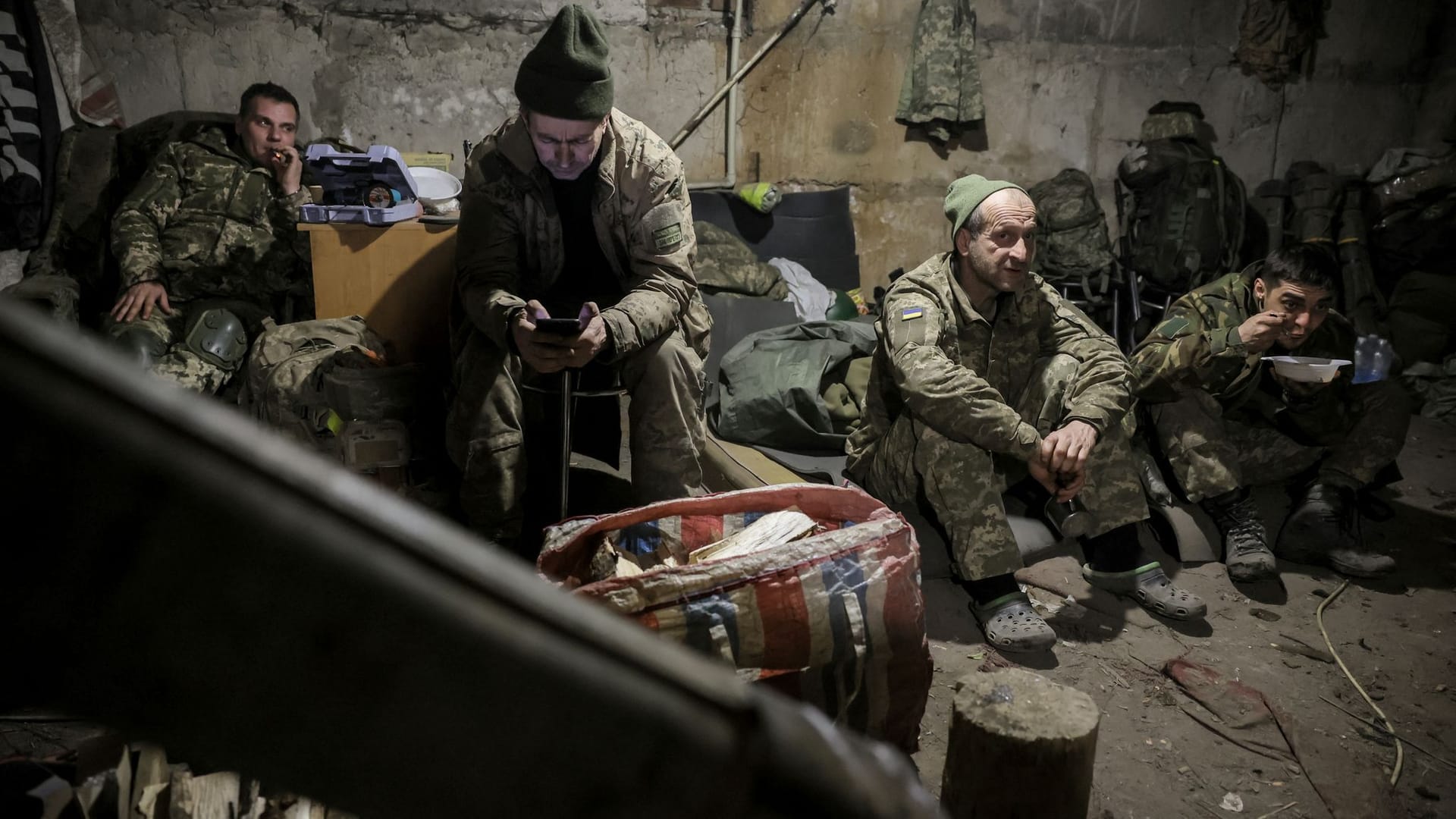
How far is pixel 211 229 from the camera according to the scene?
353 cm

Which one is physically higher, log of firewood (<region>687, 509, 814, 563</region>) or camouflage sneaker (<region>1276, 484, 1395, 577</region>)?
log of firewood (<region>687, 509, 814, 563</region>)

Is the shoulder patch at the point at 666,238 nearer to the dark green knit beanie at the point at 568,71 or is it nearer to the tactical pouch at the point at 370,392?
the dark green knit beanie at the point at 568,71

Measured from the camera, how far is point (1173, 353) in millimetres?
3049

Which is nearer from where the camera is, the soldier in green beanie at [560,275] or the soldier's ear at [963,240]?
the soldier in green beanie at [560,275]

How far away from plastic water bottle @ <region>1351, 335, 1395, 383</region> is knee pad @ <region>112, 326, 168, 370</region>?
4452 millimetres

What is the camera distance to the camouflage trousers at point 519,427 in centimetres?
250

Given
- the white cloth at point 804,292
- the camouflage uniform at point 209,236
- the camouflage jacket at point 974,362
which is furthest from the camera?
the white cloth at point 804,292

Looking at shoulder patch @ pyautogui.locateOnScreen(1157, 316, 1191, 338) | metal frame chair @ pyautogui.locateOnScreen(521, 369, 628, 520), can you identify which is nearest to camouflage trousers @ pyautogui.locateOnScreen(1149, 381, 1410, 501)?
shoulder patch @ pyautogui.locateOnScreen(1157, 316, 1191, 338)

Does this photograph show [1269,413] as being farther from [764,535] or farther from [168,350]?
[168,350]

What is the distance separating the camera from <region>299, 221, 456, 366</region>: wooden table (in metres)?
2.95

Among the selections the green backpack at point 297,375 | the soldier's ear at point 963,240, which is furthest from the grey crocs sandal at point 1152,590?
the green backpack at point 297,375

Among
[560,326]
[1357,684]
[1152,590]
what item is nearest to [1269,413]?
[1152,590]

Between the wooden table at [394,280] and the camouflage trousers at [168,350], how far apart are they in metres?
0.56

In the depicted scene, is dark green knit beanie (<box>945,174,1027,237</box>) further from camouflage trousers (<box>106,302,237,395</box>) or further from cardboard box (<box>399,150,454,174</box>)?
camouflage trousers (<box>106,302,237,395</box>)
